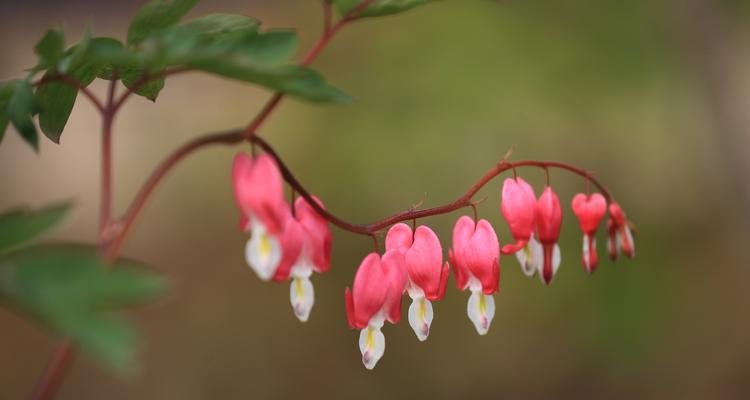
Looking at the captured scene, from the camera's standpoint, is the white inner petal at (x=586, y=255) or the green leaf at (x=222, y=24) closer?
the green leaf at (x=222, y=24)

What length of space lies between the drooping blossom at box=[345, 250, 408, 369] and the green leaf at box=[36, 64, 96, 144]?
13.1 inches

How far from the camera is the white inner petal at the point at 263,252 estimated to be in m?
0.70

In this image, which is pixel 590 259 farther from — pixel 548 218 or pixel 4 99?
pixel 4 99

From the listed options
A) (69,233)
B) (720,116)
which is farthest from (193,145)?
(69,233)

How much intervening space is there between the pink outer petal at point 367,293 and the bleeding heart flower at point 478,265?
10cm

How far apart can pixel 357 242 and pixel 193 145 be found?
442 centimetres

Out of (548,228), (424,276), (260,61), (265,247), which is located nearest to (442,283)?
(424,276)

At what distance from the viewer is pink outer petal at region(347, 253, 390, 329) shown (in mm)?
915

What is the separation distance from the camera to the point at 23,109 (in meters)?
0.73

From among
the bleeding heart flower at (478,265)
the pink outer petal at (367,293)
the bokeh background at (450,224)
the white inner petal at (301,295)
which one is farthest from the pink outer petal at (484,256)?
the bokeh background at (450,224)

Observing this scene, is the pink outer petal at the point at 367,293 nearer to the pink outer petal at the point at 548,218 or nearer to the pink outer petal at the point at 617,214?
the pink outer petal at the point at 548,218

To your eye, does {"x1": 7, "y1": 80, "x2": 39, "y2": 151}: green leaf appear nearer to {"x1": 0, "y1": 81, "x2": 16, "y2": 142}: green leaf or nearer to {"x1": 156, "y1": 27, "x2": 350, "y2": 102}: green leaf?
{"x1": 0, "y1": 81, "x2": 16, "y2": 142}: green leaf

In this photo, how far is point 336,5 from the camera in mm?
792

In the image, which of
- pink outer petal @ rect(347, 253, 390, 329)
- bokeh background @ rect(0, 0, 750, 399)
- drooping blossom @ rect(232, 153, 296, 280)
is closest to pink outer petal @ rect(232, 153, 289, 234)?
drooping blossom @ rect(232, 153, 296, 280)
